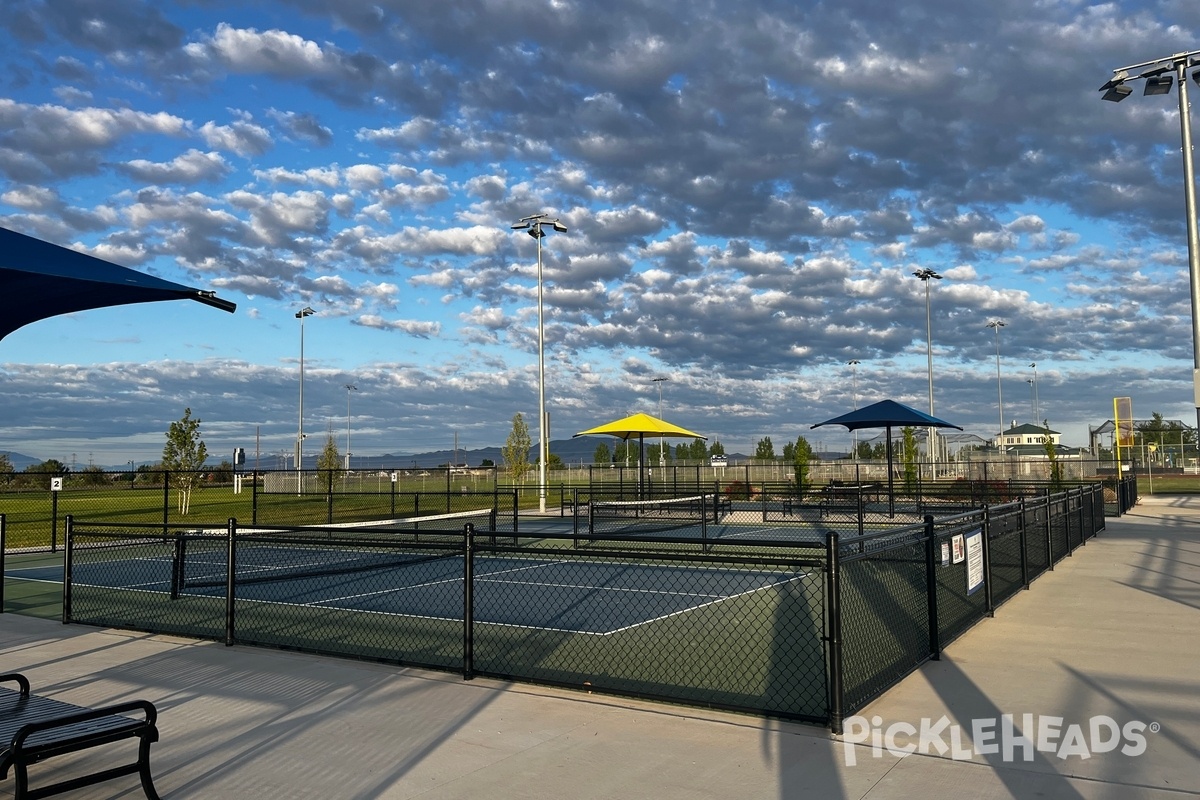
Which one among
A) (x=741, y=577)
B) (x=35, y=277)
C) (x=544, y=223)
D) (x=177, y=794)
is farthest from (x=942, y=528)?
(x=544, y=223)

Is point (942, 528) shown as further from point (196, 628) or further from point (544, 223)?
point (544, 223)

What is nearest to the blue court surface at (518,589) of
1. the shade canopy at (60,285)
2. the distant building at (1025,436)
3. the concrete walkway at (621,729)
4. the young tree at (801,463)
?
the concrete walkway at (621,729)

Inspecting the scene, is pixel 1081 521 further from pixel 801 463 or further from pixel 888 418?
pixel 801 463

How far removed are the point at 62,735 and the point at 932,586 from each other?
22.6 ft

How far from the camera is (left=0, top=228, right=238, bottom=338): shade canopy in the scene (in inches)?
213

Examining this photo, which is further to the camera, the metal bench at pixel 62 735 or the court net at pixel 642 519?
the court net at pixel 642 519

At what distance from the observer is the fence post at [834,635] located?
20.5ft

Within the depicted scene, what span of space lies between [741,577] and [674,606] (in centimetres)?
322

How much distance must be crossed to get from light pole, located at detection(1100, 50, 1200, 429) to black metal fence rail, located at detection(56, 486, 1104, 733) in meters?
4.35

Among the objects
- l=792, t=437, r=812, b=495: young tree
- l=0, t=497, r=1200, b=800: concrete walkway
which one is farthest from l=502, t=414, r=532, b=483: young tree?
l=0, t=497, r=1200, b=800: concrete walkway

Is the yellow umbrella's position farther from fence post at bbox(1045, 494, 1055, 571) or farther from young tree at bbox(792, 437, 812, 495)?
fence post at bbox(1045, 494, 1055, 571)

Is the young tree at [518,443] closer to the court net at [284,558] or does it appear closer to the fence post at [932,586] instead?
the court net at [284,558]

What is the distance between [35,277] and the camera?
219 inches

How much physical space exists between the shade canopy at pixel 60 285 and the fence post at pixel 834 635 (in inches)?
181
